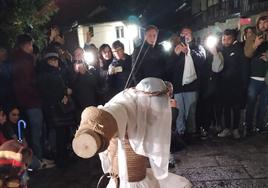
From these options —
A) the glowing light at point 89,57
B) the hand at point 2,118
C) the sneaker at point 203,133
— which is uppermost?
the glowing light at point 89,57

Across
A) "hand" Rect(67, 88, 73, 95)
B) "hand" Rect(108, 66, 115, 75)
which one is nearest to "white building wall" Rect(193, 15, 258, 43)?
"hand" Rect(108, 66, 115, 75)

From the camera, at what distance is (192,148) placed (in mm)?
6352

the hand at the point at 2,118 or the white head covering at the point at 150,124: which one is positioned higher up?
the white head covering at the point at 150,124

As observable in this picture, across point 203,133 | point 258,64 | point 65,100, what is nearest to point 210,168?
point 203,133

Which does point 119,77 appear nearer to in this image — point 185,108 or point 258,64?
point 185,108

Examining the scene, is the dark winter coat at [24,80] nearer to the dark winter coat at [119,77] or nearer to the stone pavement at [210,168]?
the stone pavement at [210,168]

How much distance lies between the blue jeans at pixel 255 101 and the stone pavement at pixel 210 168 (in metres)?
0.54

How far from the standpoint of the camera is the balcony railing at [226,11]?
14364mm

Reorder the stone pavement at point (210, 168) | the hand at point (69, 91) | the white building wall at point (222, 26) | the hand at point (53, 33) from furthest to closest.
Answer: the white building wall at point (222, 26) → the hand at point (53, 33) → the hand at point (69, 91) → the stone pavement at point (210, 168)

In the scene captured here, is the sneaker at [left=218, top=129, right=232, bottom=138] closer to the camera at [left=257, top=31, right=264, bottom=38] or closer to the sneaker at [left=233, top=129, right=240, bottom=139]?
the sneaker at [left=233, top=129, right=240, bottom=139]

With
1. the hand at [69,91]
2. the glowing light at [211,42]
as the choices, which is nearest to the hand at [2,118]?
the hand at [69,91]

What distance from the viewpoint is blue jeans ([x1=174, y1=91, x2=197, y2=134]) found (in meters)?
6.75

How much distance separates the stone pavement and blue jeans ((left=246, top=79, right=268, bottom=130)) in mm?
536

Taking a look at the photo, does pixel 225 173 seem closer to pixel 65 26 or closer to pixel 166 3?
pixel 65 26
